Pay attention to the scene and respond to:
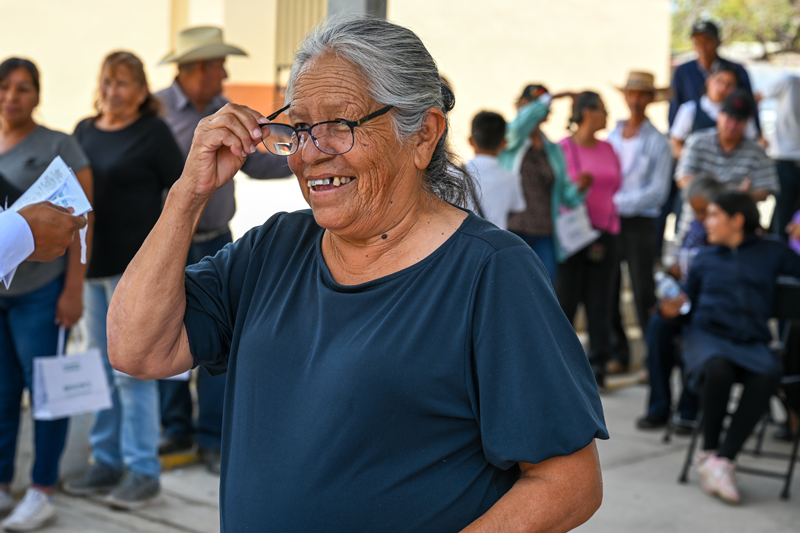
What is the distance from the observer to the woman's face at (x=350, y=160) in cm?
176

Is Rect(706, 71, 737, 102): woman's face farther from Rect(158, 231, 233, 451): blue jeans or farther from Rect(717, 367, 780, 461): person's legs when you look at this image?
Rect(158, 231, 233, 451): blue jeans

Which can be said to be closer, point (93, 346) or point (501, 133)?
point (93, 346)

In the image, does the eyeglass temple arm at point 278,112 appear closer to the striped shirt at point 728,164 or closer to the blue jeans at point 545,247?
the blue jeans at point 545,247

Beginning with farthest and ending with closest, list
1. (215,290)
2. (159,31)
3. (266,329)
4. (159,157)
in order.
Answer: (159,31) < (159,157) < (215,290) < (266,329)

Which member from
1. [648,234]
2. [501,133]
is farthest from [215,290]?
[648,234]

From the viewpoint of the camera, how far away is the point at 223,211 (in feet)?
15.6

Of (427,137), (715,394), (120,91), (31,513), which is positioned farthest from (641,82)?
(427,137)

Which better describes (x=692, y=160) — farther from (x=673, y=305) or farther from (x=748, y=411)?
(x=748, y=411)

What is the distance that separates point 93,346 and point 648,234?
185 inches

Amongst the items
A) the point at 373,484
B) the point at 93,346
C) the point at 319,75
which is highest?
the point at 319,75

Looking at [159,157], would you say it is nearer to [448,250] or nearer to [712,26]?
[448,250]

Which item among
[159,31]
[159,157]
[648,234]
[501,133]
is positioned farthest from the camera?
[159,31]

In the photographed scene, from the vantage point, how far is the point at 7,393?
13.1 feet

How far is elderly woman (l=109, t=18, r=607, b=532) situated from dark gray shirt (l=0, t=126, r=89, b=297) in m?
2.29
